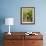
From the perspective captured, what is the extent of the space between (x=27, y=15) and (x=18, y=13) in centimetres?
31

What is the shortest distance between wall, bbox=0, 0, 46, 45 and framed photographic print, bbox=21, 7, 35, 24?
0.10 meters

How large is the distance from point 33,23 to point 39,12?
42 cm

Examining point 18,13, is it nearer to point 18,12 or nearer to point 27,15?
point 18,12

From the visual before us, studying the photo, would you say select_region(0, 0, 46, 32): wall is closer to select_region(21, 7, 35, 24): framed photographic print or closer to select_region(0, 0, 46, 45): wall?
select_region(0, 0, 46, 45): wall

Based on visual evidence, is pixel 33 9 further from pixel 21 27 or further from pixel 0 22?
pixel 0 22

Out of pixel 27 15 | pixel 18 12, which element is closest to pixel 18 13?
pixel 18 12

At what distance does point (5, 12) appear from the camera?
4789 mm

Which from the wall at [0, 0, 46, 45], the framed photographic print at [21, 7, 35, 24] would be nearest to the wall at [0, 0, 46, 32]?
the wall at [0, 0, 46, 45]

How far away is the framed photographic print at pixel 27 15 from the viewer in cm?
478

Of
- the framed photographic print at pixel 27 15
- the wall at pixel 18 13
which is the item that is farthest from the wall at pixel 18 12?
the framed photographic print at pixel 27 15

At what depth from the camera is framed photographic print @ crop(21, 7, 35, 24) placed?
4781mm

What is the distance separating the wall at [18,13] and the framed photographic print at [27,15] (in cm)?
10

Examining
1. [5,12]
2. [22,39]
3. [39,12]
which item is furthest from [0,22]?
[39,12]

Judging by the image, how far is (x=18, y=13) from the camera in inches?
189
